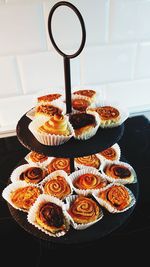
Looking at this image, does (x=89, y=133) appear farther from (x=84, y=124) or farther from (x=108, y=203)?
(x=108, y=203)

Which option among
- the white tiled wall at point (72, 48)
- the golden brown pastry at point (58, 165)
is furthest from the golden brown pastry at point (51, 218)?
the white tiled wall at point (72, 48)

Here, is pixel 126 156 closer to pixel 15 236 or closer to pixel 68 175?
pixel 68 175

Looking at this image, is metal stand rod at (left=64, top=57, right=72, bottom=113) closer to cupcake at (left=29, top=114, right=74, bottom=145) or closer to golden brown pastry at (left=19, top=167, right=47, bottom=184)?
cupcake at (left=29, top=114, right=74, bottom=145)

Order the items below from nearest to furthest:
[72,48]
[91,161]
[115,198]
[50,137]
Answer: [50,137] → [115,198] → [91,161] → [72,48]

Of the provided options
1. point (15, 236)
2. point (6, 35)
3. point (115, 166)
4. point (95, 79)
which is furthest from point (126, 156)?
point (6, 35)

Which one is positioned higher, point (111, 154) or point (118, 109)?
point (118, 109)

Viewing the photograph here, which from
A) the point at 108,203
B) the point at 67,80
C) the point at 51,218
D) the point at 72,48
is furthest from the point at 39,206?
the point at 72,48

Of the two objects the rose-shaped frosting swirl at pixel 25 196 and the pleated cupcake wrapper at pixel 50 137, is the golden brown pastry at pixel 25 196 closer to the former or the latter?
the rose-shaped frosting swirl at pixel 25 196
